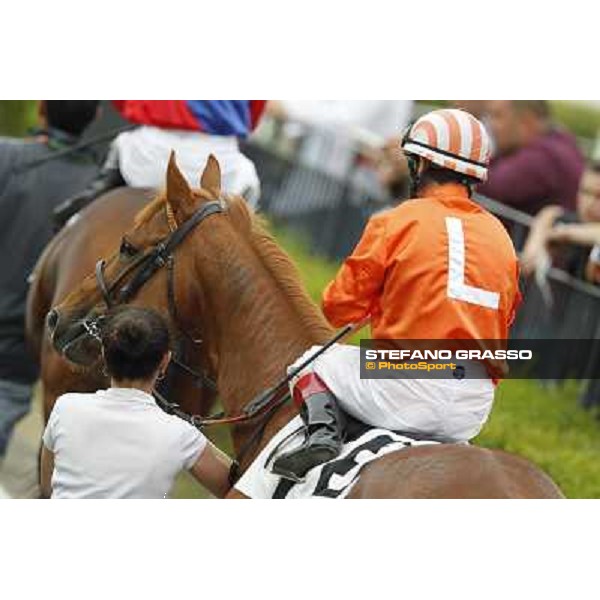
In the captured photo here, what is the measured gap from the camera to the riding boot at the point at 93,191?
7.07 metres

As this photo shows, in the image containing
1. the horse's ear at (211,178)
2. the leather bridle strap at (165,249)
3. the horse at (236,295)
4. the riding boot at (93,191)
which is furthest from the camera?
the riding boot at (93,191)

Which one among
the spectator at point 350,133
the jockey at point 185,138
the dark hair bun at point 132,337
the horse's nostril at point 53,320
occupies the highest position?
the jockey at point 185,138

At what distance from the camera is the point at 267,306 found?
17.3 feet

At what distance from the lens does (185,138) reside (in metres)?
6.87

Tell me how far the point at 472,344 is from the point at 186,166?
2.34 m

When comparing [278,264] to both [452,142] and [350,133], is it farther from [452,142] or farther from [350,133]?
[350,133]

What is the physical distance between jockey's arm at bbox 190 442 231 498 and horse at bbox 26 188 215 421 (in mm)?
1046

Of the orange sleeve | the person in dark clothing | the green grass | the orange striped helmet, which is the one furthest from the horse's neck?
the person in dark clothing

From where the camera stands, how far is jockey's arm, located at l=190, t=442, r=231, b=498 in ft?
16.1

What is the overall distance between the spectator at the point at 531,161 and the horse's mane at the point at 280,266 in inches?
167

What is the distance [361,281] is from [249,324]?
60 centimetres

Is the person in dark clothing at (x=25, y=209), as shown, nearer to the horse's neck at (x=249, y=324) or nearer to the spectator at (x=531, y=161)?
the horse's neck at (x=249, y=324)

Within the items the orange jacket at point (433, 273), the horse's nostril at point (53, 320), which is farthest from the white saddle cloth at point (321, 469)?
the horse's nostril at point (53, 320)

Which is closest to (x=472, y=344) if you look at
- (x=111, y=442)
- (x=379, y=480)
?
(x=379, y=480)
